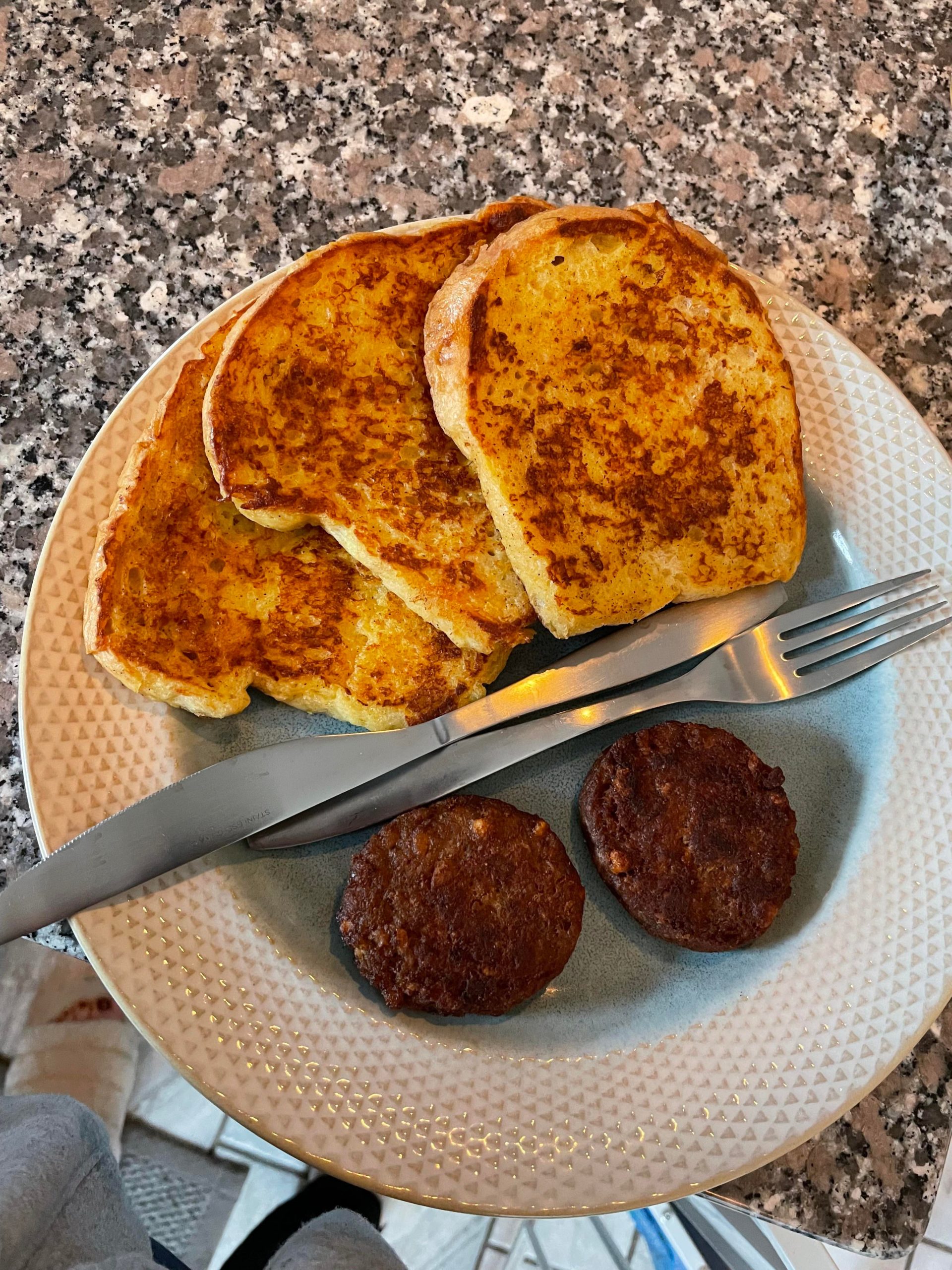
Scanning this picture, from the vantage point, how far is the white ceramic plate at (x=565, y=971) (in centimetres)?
150

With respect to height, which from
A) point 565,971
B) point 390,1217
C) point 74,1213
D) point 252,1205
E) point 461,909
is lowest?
point 390,1217

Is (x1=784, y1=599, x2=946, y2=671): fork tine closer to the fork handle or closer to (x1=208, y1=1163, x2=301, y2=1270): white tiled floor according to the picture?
the fork handle

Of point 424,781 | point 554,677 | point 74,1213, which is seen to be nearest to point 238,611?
point 424,781

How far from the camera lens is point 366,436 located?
1.73 meters

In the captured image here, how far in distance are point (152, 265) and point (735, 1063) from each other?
2.20 metres

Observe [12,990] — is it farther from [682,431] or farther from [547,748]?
[682,431]

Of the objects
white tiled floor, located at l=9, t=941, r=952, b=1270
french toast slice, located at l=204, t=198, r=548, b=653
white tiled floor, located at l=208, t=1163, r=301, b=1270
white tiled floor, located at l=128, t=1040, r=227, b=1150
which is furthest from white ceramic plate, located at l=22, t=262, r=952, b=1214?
white tiled floor, located at l=208, t=1163, r=301, b=1270

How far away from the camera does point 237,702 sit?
5.41 ft

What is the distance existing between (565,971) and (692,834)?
14.7 inches

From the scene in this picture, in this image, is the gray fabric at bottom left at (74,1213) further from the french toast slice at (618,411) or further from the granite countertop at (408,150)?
the french toast slice at (618,411)

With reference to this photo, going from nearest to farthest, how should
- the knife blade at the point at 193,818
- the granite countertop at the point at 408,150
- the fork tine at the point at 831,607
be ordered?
the knife blade at the point at 193,818, the fork tine at the point at 831,607, the granite countertop at the point at 408,150

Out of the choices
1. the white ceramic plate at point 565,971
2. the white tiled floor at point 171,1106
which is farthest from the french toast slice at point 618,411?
the white tiled floor at point 171,1106

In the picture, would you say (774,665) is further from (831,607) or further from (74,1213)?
(74,1213)

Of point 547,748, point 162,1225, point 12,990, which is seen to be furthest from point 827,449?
point 162,1225
